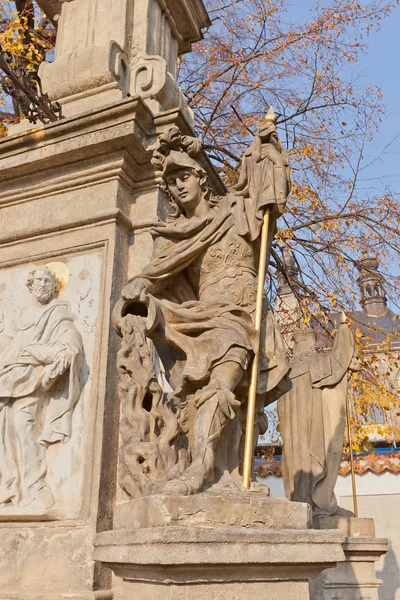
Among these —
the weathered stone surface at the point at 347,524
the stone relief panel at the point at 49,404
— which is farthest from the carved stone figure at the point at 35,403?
the weathered stone surface at the point at 347,524

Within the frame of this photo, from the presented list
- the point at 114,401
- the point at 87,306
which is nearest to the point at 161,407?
the point at 114,401

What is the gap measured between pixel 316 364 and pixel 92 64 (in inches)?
144

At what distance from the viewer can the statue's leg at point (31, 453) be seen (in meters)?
4.11

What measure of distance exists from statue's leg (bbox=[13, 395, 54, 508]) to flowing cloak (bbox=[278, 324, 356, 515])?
270 centimetres

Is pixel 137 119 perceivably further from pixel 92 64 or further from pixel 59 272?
pixel 59 272

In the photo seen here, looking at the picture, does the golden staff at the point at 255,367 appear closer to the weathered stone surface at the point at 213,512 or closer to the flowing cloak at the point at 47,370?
the weathered stone surface at the point at 213,512

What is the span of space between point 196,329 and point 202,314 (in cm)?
9

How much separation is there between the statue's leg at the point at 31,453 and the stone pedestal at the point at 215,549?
1.39 meters

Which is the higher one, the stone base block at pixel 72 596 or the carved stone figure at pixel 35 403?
the carved stone figure at pixel 35 403

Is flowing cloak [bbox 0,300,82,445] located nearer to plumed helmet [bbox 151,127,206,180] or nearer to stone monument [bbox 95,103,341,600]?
stone monument [bbox 95,103,341,600]

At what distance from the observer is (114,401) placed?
4289 mm

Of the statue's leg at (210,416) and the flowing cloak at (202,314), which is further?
the flowing cloak at (202,314)

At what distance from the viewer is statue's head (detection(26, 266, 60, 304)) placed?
4.64 m

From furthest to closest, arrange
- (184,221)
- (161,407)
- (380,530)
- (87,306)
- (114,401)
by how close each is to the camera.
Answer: (380,530)
(87,306)
(114,401)
(184,221)
(161,407)
